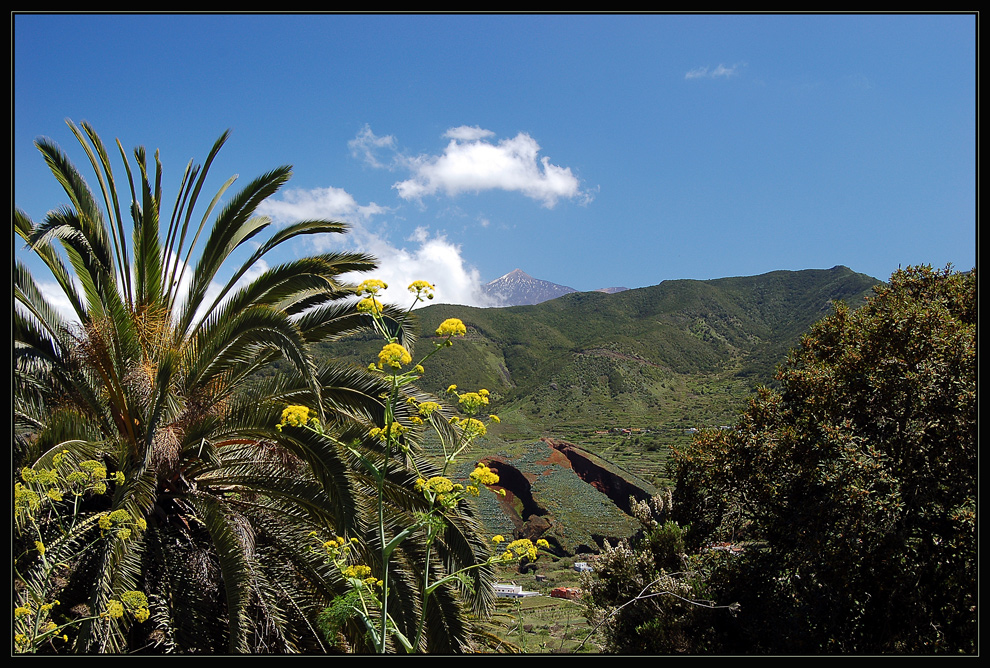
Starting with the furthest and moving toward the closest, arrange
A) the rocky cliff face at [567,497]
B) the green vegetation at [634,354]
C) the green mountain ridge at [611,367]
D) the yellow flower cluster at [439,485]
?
the green vegetation at [634,354] → the green mountain ridge at [611,367] → the rocky cliff face at [567,497] → the yellow flower cluster at [439,485]

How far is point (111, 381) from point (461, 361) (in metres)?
33.2

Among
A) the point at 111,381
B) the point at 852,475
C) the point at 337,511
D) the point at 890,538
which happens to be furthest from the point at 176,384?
the point at 890,538

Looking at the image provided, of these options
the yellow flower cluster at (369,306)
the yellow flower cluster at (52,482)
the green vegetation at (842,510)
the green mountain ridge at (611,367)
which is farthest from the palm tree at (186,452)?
the green mountain ridge at (611,367)

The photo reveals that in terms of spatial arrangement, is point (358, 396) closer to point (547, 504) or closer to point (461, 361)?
point (547, 504)

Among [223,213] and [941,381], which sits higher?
[223,213]

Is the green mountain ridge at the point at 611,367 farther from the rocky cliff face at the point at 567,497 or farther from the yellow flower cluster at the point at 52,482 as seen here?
the yellow flower cluster at the point at 52,482

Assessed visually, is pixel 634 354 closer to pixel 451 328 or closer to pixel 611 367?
pixel 611 367

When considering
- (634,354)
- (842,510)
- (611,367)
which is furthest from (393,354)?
(634,354)

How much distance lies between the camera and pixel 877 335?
19.1 feet

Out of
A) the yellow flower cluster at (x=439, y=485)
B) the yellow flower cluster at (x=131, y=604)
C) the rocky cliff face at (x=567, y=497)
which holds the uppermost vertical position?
the yellow flower cluster at (x=439, y=485)

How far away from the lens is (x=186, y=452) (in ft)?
17.9

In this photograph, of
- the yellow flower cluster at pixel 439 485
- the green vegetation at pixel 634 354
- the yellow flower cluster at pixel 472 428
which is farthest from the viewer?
the green vegetation at pixel 634 354

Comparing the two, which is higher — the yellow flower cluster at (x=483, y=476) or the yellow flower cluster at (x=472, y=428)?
the yellow flower cluster at (x=472, y=428)

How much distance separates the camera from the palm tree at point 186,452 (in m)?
4.64
